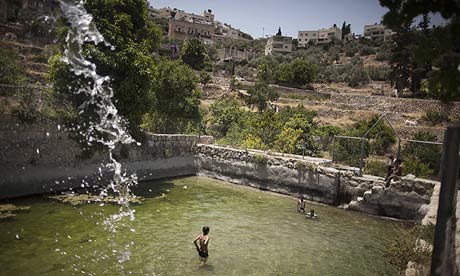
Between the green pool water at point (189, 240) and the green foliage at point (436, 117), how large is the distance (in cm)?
3125

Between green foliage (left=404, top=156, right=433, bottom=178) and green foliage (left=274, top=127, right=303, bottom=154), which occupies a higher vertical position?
green foliage (left=274, top=127, right=303, bottom=154)

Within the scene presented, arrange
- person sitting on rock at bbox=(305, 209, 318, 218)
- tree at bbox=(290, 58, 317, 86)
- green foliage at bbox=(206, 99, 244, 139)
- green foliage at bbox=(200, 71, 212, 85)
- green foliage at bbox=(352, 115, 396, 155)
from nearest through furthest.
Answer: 1. person sitting on rock at bbox=(305, 209, 318, 218)
2. green foliage at bbox=(352, 115, 396, 155)
3. green foliage at bbox=(206, 99, 244, 139)
4. green foliage at bbox=(200, 71, 212, 85)
5. tree at bbox=(290, 58, 317, 86)

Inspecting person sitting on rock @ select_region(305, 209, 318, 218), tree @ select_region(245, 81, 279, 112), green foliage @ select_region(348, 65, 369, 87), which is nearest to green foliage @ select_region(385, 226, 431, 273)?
person sitting on rock @ select_region(305, 209, 318, 218)

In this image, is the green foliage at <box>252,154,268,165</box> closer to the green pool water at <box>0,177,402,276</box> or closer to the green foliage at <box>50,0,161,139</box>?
the green pool water at <box>0,177,402,276</box>

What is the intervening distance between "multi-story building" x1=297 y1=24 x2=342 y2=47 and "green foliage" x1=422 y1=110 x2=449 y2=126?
263 feet

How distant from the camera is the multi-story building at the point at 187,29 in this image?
10681cm

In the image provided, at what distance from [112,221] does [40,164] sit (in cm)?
489

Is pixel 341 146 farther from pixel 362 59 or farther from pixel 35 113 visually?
pixel 362 59

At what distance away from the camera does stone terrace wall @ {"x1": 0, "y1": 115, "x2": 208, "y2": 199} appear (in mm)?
13461

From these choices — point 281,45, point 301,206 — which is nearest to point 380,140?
point 301,206

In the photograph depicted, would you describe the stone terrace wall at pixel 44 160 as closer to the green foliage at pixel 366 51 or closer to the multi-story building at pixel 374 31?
the green foliage at pixel 366 51

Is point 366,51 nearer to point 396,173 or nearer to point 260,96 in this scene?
point 260,96

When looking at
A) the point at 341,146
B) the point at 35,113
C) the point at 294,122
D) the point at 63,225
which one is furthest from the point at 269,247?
the point at 294,122

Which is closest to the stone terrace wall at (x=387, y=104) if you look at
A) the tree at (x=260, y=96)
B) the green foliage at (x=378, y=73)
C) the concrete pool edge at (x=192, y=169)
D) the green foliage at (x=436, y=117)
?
the green foliage at (x=436, y=117)
